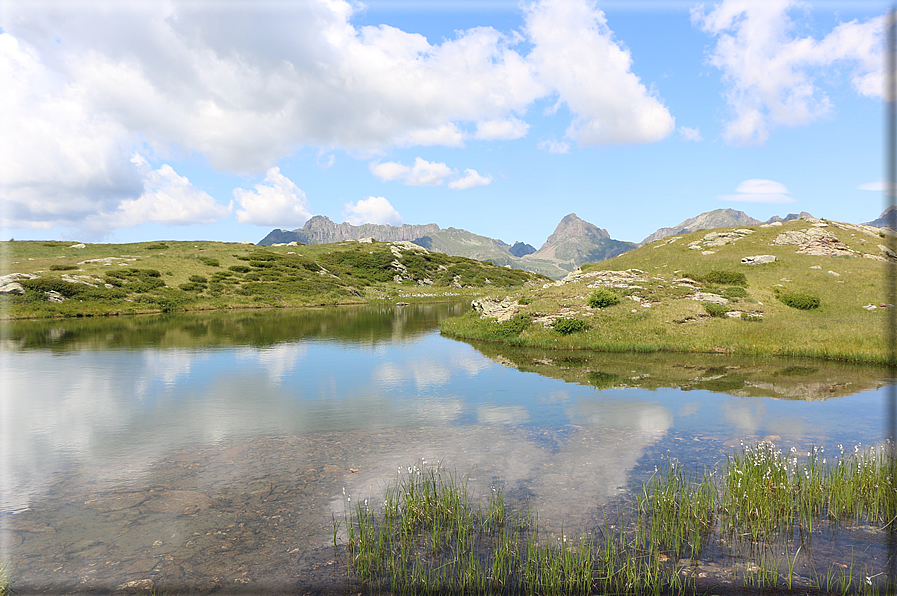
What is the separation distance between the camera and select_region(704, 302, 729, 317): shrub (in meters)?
39.9

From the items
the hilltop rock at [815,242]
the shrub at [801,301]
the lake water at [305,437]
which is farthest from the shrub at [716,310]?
the hilltop rock at [815,242]

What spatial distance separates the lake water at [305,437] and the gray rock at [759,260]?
141 feet

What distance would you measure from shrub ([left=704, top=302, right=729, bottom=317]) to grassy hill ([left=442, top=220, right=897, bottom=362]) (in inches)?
3.0

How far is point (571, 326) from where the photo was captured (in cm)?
3838

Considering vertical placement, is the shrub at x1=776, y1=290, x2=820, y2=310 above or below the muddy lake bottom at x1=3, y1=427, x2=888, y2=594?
above

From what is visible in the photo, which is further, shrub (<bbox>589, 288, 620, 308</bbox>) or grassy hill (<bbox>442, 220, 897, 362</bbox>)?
shrub (<bbox>589, 288, 620, 308</bbox>)

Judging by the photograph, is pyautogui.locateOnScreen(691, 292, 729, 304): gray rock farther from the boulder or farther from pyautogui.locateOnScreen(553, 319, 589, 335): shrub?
the boulder

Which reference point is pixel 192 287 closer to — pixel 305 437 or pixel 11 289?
pixel 11 289

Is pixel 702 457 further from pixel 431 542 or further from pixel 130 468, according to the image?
pixel 130 468

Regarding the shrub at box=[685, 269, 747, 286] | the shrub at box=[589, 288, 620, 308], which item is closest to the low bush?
the shrub at box=[685, 269, 747, 286]

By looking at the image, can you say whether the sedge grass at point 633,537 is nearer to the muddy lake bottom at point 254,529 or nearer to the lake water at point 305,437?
the muddy lake bottom at point 254,529

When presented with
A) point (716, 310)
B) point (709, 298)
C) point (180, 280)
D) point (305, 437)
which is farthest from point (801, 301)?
point (180, 280)

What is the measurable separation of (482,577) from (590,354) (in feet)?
91.6

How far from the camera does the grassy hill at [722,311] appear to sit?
3350cm
